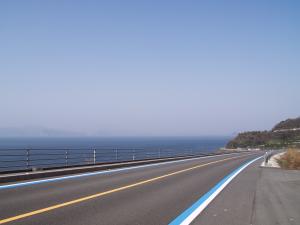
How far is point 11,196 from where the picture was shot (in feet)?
37.9

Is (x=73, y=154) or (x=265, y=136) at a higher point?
(x=265, y=136)

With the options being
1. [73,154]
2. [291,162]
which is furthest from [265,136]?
[73,154]

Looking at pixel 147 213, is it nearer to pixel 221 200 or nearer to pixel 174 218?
pixel 174 218

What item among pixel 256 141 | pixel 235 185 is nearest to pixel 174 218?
pixel 235 185

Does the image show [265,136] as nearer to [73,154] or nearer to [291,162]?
[291,162]

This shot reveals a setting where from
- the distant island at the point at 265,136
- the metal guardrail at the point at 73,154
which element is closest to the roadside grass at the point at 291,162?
the metal guardrail at the point at 73,154

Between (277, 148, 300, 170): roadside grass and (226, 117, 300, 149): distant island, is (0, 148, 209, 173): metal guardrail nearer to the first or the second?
(277, 148, 300, 170): roadside grass

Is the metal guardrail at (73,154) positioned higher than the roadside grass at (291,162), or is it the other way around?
the metal guardrail at (73,154)

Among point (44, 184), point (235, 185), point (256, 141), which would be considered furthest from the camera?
point (256, 141)

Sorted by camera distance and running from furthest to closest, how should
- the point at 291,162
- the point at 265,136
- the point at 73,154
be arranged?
the point at 265,136 → the point at 291,162 → the point at 73,154

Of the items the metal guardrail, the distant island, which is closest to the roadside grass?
the metal guardrail

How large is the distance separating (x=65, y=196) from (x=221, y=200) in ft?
13.9

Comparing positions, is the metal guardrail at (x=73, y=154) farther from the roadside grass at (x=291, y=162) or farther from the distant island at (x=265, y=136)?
the distant island at (x=265, y=136)

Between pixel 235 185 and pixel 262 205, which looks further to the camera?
pixel 235 185
